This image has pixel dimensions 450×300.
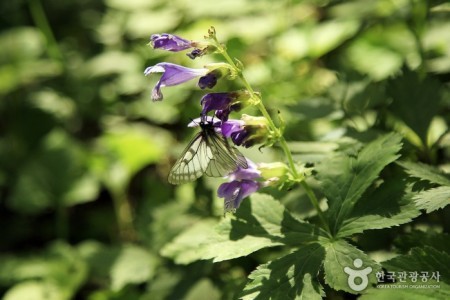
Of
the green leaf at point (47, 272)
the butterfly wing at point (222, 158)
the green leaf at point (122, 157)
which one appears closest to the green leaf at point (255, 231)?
the butterfly wing at point (222, 158)

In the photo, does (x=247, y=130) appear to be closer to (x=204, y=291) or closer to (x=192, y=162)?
(x=192, y=162)

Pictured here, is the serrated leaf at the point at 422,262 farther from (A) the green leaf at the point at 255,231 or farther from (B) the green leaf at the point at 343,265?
(A) the green leaf at the point at 255,231

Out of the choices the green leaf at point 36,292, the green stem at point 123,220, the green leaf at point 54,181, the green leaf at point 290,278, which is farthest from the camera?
the green stem at point 123,220

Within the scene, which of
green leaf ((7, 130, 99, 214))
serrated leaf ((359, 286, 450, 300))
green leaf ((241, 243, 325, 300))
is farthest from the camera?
green leaf ((7, 130, 99, 214))

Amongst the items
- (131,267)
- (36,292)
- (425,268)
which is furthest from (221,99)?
(36,292)

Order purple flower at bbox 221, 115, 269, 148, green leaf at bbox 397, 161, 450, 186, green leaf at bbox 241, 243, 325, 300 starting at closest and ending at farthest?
green leaf at bbox 241, 243, 325, 300 < purple flower at bbox 221, 115, 269, 148 < green leaf at bbox 397, 161, 450, 186

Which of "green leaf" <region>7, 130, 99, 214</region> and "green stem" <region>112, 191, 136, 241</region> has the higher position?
"green leaf" <region>7, 130, 99, 214</region>

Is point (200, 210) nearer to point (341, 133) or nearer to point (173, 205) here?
point (173, 205)

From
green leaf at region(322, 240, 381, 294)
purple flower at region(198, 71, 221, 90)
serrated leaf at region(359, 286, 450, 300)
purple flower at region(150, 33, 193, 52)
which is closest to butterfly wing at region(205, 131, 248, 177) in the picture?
purple flower at region(198, 71, 221, 90)

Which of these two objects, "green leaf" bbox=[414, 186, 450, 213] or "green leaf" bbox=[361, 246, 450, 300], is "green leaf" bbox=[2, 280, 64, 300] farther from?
"green leaf" bbox=[414, 186, 450, 213]
